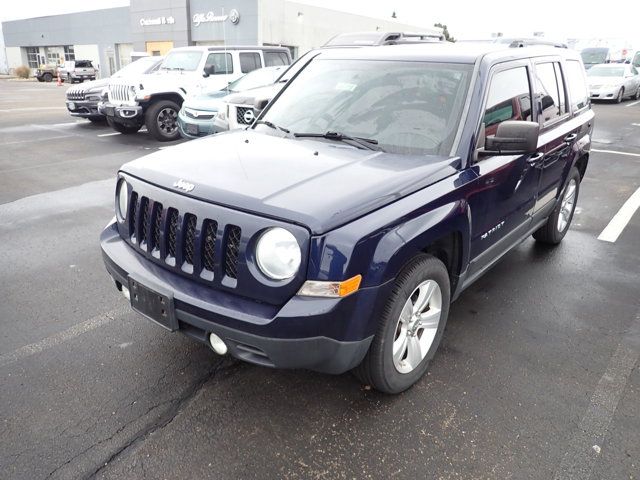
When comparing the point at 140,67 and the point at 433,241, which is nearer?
the point at 433,241

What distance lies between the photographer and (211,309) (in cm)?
240

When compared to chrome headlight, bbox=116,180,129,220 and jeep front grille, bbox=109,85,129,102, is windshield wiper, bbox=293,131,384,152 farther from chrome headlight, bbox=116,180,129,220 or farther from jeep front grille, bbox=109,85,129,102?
jeep front grille, bbox=109,85,129,102

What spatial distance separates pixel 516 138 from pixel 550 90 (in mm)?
1611

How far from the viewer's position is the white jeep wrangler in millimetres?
11391

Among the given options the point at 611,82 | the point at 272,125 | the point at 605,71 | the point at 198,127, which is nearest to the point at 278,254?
the point at 272,125

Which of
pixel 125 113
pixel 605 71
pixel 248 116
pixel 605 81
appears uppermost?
pixel 605 71

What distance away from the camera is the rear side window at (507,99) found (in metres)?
3.35

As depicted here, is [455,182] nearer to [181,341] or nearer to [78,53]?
[181,341]

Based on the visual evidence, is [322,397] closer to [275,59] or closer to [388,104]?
[388,104]

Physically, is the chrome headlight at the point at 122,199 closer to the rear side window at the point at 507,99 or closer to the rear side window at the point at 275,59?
the rear side window at the point at 507,99

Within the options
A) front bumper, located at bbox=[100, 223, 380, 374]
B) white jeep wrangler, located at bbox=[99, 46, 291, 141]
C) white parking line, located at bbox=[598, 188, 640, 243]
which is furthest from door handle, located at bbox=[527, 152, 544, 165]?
white jeep wrangler, located at bbox=[99, 46, 291, 141]

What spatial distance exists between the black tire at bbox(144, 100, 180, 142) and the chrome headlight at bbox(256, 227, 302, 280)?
1004 cm

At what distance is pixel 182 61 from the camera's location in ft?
40.1

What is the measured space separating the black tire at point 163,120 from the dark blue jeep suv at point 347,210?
8238mm
